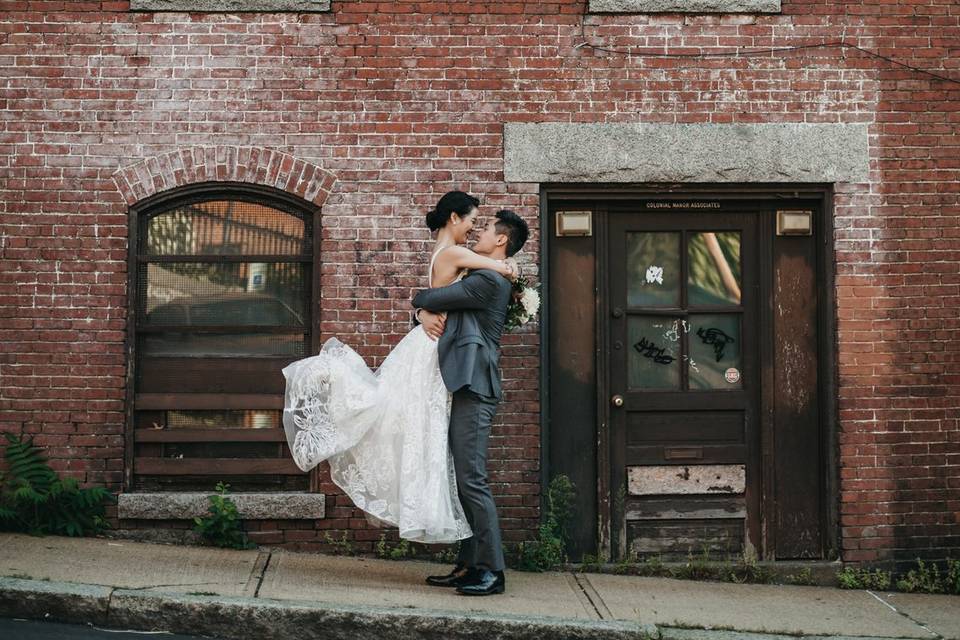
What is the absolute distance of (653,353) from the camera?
7387 mm

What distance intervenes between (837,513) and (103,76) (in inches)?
225

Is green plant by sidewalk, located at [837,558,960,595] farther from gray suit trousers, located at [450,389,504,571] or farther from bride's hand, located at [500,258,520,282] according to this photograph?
bride's hand, located at [500,258,520,282]

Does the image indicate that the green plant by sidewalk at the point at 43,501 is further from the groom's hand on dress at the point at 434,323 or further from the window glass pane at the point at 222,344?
the groom's hand on dress at the point at 434,323

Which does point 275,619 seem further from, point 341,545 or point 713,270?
point 713,270

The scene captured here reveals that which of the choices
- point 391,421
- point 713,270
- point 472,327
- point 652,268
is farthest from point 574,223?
point 391,421

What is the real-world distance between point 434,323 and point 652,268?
201 centimetres

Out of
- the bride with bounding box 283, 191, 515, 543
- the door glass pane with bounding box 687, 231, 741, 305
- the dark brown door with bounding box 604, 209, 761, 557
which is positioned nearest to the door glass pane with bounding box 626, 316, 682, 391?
the dark brown door with bounding box 604, 209, 761, 557

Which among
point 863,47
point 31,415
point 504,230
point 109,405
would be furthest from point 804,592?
point 31,415

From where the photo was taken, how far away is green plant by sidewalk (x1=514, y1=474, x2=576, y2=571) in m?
6.97

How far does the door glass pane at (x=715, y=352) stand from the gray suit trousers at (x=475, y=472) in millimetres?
2019

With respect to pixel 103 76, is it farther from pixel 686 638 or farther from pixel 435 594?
pixel 686 638

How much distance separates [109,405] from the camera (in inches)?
279

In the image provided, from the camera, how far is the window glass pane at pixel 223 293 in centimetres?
725

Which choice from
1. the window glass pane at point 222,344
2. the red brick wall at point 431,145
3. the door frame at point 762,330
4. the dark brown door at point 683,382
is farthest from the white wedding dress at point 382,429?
the dark brown door at point 683,382
